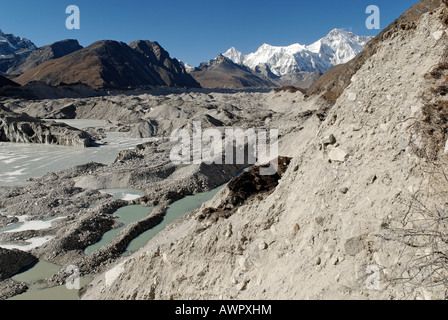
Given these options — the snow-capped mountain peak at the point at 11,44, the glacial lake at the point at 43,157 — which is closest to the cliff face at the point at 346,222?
the glacial lake at the point at 43,157

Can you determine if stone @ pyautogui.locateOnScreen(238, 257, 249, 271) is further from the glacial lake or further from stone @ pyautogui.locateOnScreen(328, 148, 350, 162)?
the glacial lake

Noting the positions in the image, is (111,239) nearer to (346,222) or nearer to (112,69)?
(346,222)

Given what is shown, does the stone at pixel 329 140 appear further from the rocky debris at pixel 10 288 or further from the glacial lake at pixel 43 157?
the glacial lake at pixel 43 157

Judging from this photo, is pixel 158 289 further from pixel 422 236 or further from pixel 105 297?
pixel 422 236

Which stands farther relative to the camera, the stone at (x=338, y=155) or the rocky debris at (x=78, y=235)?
the rocky debris at (x=78, y=235)

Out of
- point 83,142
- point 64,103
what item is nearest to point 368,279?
point 83,142

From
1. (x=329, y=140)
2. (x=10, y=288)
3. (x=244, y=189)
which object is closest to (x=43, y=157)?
(x=10, y=288)
